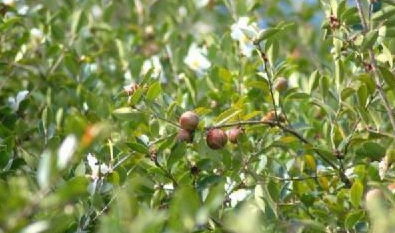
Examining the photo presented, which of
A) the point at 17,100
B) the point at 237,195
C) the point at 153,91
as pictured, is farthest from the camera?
the point at 17,100

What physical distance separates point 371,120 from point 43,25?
1.15 m

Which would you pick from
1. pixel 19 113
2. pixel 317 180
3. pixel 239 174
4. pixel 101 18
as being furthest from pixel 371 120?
pixel 101 18

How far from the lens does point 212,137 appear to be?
150 cm

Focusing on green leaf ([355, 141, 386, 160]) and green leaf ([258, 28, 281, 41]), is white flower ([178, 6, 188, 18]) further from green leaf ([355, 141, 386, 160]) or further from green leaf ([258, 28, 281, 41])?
green leaf ([355, 141, 386, 160])

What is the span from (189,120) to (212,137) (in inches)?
2.8

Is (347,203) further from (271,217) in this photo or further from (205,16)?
(205,16)

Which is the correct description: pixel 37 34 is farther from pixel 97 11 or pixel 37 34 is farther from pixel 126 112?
pixel 126 112

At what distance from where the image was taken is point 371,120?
1663mm

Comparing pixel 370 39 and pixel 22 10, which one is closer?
pixel 370 39

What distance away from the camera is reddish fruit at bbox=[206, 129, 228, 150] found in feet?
4.91

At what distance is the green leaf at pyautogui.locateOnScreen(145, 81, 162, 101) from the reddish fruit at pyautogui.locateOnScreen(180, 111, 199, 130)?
0.07m

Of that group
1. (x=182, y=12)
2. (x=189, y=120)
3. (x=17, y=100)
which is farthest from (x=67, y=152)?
(x=182, y=12)

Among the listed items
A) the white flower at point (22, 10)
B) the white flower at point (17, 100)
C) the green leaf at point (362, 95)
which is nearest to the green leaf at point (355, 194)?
the green leaf at point (362, 95)

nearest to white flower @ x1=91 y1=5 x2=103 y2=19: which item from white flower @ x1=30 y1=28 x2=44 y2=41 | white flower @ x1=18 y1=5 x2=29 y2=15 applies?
white flower @ x1=30 y1=28 x2=44 y2=41
